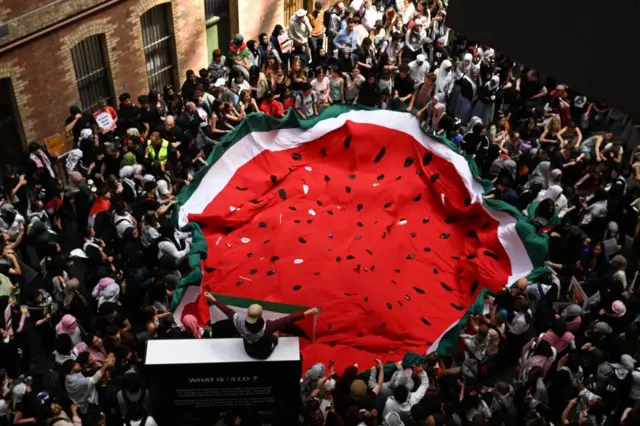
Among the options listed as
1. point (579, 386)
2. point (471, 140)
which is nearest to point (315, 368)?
point (579, 386)

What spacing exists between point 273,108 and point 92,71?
344 centimetres

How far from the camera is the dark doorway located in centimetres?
1212

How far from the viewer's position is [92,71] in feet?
43.7

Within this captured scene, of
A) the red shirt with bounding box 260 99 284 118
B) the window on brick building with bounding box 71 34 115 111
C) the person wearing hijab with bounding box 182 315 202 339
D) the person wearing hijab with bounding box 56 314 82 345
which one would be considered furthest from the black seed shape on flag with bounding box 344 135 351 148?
the person wearing hijab with bounding box 56 314 82 345

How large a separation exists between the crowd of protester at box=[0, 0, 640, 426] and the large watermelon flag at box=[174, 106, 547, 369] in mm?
412

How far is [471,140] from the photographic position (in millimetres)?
12188

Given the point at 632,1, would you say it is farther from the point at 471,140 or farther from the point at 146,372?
the point at 471,140

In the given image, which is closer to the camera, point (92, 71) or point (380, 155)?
point (380, 155)

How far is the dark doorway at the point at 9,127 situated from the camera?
39.8 ft

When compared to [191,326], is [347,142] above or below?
above

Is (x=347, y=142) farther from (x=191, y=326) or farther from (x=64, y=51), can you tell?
(x=64, y=51)

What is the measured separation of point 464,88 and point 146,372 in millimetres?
8524

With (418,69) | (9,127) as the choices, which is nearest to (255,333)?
(9,127)

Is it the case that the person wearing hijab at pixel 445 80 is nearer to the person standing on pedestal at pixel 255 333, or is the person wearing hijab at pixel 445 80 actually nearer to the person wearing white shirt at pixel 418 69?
the person wearing white shirt at pixel 418 69
